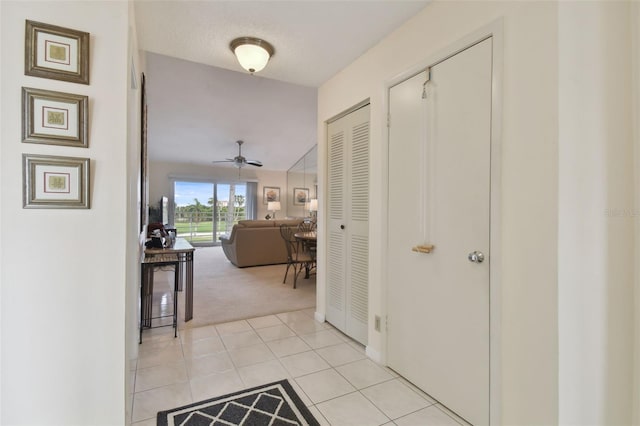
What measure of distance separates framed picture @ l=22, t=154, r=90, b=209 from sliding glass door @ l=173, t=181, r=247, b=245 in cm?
804

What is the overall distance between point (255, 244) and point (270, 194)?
4.52m

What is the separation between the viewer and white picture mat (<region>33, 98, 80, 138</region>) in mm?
1271

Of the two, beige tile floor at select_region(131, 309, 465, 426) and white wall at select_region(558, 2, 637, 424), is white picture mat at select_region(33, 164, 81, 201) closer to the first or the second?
beige tile floor at select_region(131, 309, 465, 426)

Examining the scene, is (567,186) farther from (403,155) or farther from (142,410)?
(142,410)

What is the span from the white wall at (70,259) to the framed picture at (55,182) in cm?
3

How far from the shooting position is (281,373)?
6.99ft

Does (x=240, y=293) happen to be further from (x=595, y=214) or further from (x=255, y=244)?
(x=595, y=214)

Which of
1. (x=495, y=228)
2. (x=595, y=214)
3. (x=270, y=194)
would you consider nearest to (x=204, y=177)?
(x=270, y=194)

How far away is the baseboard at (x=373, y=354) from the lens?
89.3 inches

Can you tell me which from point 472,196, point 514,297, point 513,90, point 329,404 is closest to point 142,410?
point 329,404

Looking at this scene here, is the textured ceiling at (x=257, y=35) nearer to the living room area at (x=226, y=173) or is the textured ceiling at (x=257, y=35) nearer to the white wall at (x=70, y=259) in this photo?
the living room area at (x=226, y=173)

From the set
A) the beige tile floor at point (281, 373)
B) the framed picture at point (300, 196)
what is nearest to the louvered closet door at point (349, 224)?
the beige tile floor at point (281, 373)

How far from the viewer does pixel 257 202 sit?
32.6ft

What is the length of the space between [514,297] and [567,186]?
1.76 ft
